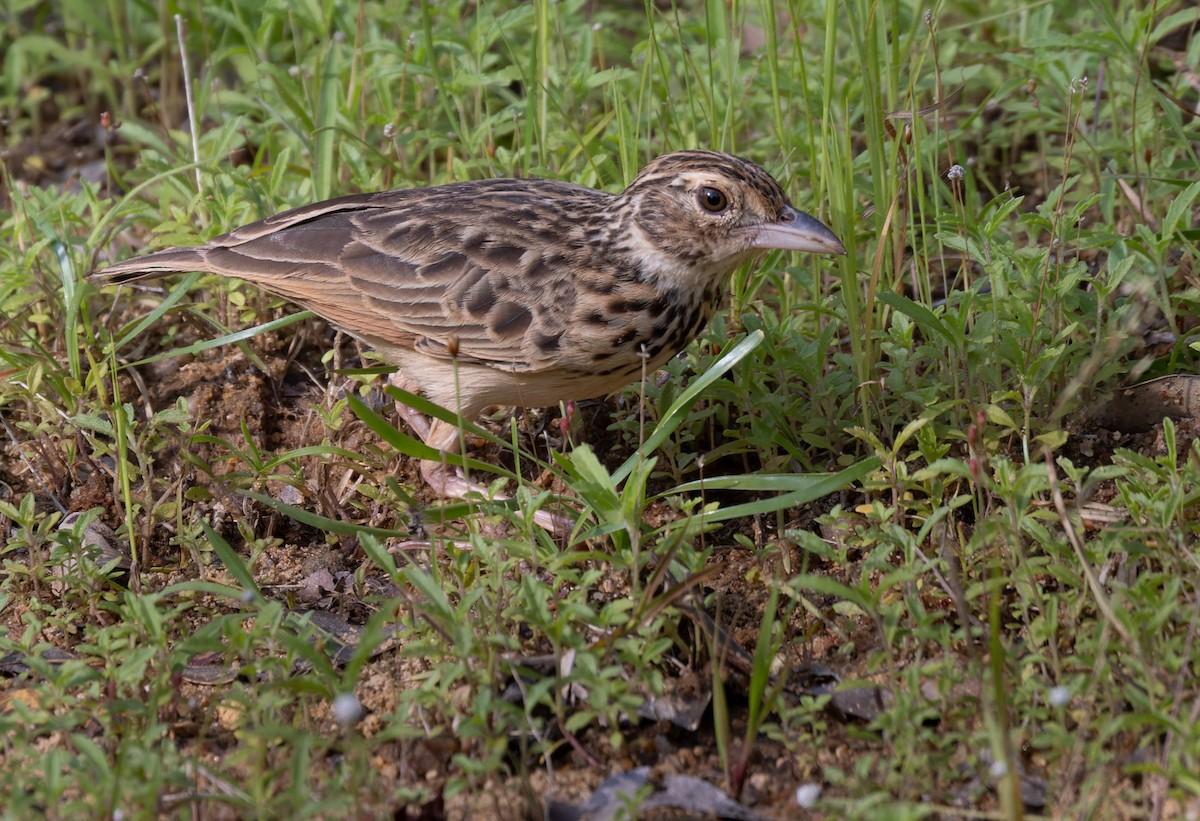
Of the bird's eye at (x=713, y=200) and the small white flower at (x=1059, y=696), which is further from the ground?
the bird's eye at (x=713, y=200)

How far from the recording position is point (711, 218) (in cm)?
501

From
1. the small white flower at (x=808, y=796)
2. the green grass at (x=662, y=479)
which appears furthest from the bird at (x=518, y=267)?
the small white flower at (x=808, y=796)

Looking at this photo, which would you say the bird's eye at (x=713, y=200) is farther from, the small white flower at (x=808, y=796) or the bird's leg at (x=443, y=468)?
the small white flower at (x=808, y=796)

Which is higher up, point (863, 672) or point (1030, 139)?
point (1030, 139)

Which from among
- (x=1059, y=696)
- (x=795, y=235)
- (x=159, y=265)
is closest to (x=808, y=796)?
(x=1059, y=696)

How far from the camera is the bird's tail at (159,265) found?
18.2ft

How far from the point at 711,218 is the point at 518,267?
0.79m

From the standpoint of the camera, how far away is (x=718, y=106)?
21.4 ft

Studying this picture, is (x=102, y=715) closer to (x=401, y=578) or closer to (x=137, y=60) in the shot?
(x=401, y=578)

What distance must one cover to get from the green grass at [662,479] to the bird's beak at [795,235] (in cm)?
21

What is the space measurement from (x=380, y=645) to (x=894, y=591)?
5.59 ft

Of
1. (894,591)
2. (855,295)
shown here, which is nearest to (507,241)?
(855,295)

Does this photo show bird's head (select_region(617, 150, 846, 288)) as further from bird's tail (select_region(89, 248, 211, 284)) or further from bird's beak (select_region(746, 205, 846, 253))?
bird's tail (select_region(89, 248, 211, 284))

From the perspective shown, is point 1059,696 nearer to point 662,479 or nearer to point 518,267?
point 662,479
